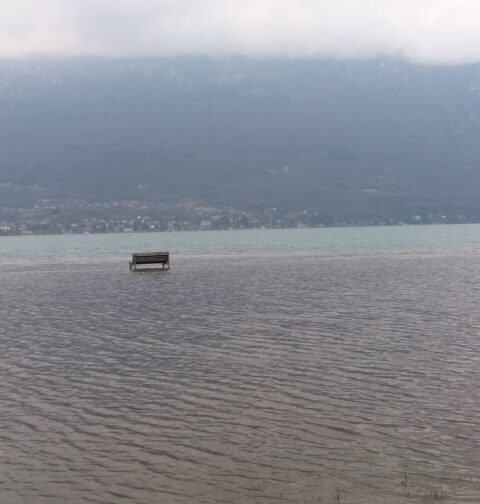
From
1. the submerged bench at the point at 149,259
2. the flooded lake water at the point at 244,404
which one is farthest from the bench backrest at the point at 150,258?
the flooded lake water at the point at 244,404

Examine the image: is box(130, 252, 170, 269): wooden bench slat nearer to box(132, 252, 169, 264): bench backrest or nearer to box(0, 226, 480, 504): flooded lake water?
box(132, 252, 169, 264): bench backrest

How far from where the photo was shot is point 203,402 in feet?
68.1

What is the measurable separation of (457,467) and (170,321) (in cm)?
2470

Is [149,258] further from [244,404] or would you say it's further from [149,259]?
[244,404]

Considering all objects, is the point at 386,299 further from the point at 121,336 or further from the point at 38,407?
the point at 38,407

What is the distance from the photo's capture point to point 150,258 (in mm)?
85438

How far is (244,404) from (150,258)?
6605cm

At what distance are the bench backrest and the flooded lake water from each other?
133 feet

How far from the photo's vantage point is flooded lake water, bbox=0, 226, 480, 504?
14617 mm

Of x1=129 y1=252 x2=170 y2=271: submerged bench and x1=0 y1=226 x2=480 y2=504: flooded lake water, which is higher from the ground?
x1=129 y1=252 x2=170 y2=271: submerged bench

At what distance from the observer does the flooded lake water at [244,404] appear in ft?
48.0

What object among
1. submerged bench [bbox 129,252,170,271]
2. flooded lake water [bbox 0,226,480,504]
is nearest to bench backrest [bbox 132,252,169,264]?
submerged bench [bbox 129,252,170,271]

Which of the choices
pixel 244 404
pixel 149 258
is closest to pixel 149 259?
pixel 149 258

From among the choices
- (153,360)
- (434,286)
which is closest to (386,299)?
(434,286)
